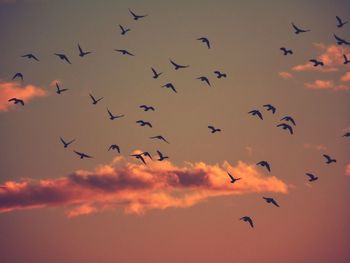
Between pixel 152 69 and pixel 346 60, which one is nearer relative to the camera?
pixel 152 69

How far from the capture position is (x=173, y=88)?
382 ft

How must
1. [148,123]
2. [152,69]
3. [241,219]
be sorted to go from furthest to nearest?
[148,123] → [152,69] → [241,219]

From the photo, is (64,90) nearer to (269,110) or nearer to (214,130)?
(214,130)

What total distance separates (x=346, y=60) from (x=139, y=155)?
121 feet

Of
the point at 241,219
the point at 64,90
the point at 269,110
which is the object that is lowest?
the point at 241,219

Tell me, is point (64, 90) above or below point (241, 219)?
above

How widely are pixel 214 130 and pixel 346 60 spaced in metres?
24.1

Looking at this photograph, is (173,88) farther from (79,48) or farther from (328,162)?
(328,162)

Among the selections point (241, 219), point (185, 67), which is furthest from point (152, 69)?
point (241, 219)

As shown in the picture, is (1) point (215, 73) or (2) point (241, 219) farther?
(1) point (215, 73)

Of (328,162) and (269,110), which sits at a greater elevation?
(269,110)

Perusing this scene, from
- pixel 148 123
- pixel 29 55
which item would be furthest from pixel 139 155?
pixel 29 55

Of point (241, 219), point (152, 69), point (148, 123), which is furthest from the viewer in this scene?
point (148, 123)

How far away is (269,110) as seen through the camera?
375 feet
